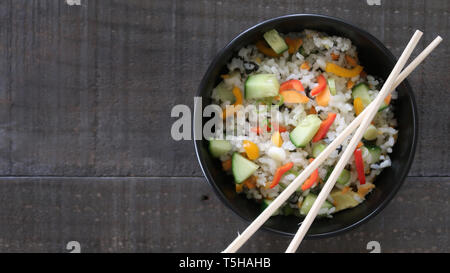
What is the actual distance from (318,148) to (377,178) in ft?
0.80

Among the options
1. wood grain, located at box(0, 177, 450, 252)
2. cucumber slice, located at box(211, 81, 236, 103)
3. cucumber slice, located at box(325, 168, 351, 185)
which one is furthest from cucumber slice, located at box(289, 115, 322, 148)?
wood grain, located at box(0, 177, 450, 252)

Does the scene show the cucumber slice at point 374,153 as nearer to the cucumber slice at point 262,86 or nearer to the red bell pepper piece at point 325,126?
the red bell pepper piece at point 325,126

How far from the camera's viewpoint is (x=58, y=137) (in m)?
1.62

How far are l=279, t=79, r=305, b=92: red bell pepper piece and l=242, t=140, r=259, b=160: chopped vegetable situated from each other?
7.5 inches

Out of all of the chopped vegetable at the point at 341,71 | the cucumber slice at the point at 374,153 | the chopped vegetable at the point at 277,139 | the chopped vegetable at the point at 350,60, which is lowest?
the cucumber slice at the point at 374,153

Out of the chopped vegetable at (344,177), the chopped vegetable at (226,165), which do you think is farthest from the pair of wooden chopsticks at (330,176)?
the chopped vegetable at (226,165)

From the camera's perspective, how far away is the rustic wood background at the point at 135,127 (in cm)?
159

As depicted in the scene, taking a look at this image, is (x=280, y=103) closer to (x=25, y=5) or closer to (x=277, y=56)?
(x=277, y=56)

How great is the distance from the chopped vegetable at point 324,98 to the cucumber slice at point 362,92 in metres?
0.09

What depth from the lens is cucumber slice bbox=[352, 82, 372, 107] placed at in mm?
1404

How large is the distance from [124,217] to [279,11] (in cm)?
90

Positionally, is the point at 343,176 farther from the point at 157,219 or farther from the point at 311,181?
the point at 157,219

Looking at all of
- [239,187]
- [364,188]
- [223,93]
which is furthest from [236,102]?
[364,188]
